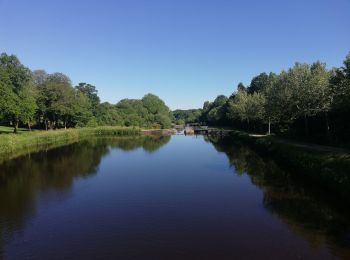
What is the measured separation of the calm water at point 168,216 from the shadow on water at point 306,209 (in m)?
0.05

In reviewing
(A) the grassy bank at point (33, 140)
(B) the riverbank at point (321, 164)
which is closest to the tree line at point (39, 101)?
(A) the grassy bank at point (33, 140)

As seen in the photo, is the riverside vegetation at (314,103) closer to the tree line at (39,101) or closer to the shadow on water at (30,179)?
the shadow on water at (30,179)

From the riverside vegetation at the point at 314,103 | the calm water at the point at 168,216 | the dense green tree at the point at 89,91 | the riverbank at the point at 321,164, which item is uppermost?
the dense green tree at the point at 89,91

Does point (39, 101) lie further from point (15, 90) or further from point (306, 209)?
point (306, 209)

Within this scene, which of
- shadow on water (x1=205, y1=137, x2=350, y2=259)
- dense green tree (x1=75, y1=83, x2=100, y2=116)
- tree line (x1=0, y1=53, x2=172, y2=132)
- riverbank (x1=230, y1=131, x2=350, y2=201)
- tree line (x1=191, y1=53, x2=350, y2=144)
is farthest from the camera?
dense green tree (x1=75, y1=83, x2=100, y2=116)

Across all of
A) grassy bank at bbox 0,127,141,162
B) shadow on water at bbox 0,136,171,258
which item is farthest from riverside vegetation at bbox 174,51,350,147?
grassy bank at bbox 0,127,141,162

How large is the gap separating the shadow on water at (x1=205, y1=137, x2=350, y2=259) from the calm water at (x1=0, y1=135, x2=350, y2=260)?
53 mm

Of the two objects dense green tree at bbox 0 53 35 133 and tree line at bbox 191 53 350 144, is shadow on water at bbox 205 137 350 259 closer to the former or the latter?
tree line at bbox 191 53 350 144

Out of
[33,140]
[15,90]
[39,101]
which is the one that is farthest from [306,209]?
[39,101]

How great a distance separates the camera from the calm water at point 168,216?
15656 mm

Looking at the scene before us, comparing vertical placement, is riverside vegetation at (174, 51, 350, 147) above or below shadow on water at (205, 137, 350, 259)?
above

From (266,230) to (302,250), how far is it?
2879 mm

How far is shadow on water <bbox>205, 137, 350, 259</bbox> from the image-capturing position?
55.2 feet

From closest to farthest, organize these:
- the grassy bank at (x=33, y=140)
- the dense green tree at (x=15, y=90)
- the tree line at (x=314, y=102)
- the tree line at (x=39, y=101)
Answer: the tree line at (x=314, y=102) → the grassy bank at (x=33, y=140) → the dense green tree at (x=15, y=90) → the tree line at (x=39, y=101)
